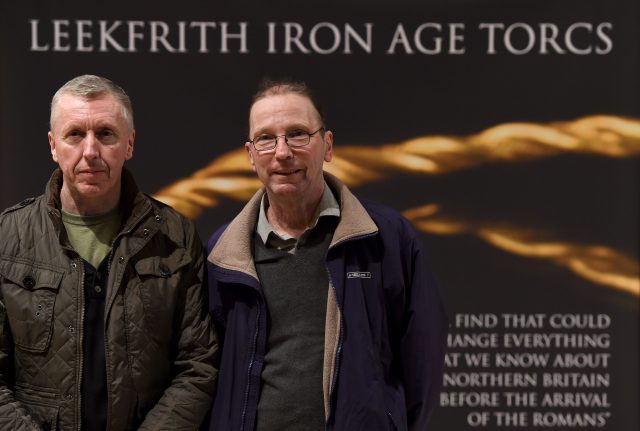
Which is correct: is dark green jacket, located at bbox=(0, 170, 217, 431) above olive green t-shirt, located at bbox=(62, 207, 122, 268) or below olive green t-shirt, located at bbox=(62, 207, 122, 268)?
below

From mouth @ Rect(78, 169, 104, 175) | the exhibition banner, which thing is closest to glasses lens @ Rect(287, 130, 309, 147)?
mouth @ Rect(78, 169, 104, 175)

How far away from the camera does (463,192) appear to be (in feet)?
11.4

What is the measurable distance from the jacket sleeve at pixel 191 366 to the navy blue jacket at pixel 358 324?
38mm

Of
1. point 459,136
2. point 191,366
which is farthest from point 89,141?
point 459,136

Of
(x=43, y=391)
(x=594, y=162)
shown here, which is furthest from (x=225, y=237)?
(x=594, y=162)

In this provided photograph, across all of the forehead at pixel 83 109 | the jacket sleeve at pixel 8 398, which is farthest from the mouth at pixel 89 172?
the jacket sleeve at pixel 8 398

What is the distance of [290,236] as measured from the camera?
2238mm

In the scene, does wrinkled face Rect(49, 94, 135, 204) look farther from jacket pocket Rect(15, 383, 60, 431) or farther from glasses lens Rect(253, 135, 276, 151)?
jacket pocket Rect(15, 383, 60, 431)

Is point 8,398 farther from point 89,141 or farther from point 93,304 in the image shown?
point 89,141

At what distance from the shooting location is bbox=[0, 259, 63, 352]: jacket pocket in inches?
79.4

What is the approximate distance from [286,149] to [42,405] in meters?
0.87

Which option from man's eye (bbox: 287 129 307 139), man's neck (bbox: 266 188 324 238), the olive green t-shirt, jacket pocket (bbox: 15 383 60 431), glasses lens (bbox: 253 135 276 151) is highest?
man's eye (bbox: 287 129 307 139)

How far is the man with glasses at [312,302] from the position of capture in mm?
2105

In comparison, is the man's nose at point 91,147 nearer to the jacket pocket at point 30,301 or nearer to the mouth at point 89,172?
the mouth at point 89,172
